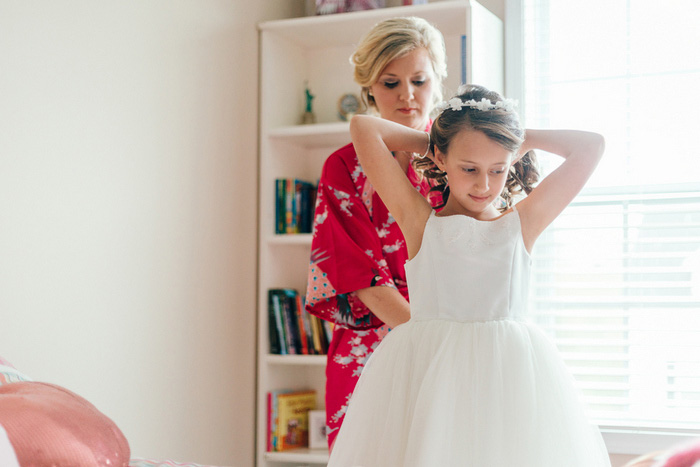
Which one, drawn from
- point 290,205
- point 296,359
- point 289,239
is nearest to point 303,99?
point 290,205

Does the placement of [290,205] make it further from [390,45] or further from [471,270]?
[471,270]

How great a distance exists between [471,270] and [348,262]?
0.39 metres

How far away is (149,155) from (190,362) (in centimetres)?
65

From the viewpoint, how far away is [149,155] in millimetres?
2254

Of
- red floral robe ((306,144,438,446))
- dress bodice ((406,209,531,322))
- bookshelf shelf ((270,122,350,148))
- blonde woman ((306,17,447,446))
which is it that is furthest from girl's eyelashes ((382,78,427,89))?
bookshelf shelf ((270,122,350,148))

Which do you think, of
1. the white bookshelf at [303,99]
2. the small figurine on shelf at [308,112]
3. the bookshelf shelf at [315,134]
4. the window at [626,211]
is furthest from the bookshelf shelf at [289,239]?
the window at [626,211]

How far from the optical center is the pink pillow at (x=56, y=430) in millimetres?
902

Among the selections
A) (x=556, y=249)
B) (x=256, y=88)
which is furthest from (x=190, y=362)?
(x=556, y=249)

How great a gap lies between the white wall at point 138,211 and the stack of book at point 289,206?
99mm

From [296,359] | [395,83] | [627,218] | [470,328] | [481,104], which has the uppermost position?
[395,83]

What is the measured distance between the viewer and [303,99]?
2992 mm

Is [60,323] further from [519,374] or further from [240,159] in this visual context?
[519,374]

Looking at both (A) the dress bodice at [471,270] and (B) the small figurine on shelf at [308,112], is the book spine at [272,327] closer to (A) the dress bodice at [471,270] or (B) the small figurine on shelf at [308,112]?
(B) the small figurine on shelf at [308,112]

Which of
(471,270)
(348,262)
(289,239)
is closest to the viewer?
(471,270)
